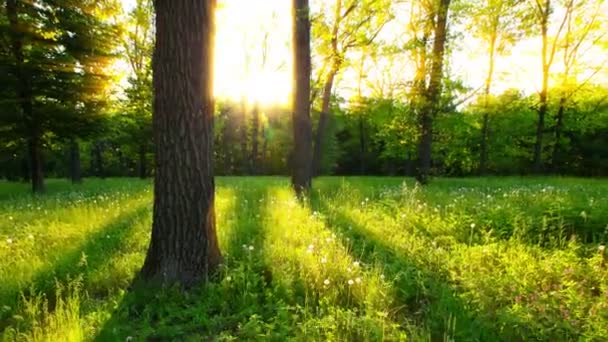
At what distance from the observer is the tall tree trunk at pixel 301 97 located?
8250mm

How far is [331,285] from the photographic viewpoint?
3.31 metres

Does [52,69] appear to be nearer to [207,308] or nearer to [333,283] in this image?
[207,308]

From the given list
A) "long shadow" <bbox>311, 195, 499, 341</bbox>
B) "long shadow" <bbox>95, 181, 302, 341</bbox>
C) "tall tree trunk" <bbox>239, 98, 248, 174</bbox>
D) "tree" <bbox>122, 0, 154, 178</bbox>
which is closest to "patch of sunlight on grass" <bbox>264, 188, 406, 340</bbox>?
"long shadow" <bbox>311, 195, 499, 341</bbox>

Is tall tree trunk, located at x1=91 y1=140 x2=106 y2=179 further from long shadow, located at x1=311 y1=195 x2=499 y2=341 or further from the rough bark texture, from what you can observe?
long shadow, located at x1=311 y1=195 x2=499 y2=341

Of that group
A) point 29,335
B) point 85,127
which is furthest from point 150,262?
point 85,127

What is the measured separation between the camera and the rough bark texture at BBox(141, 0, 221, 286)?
11.0 feet

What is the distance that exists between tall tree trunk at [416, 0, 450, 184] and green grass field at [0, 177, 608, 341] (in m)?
7.99

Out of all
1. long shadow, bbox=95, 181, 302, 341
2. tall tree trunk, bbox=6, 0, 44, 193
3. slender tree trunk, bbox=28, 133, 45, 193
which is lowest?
long shadow, bbox=95, 181, 302, 341

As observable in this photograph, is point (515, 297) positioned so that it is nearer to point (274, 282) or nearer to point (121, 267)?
point (274, 282)

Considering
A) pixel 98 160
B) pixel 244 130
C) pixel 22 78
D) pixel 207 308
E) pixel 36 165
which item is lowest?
pixel 207 308

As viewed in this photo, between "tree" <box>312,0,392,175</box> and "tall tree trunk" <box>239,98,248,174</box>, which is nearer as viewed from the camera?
"tree" <box>312,0,392,175</box>

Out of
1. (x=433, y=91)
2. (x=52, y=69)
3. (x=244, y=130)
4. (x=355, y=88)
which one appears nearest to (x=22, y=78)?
(x=52, y=69)

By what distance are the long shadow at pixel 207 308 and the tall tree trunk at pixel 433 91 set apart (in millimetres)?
10886

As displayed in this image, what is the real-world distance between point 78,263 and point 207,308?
191 centimetres
